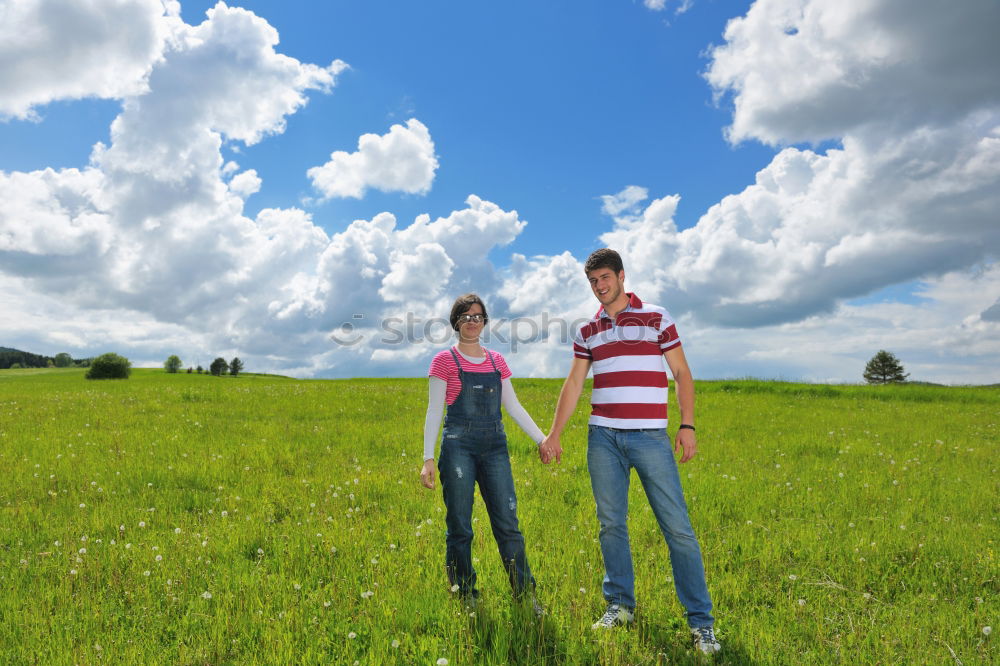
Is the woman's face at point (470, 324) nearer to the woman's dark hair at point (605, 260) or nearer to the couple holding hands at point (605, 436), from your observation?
the couple holding hands at point (605, 436)

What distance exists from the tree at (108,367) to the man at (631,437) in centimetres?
5754

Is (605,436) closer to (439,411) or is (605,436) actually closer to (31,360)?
(439,411)

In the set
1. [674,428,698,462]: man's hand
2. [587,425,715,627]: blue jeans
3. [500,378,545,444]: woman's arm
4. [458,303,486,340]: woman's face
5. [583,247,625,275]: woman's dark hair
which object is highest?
[583,247,625,275]: woman's dark hair

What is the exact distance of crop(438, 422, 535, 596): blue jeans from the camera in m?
4.98

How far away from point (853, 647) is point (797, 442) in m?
9.70

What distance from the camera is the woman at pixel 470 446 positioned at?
197 inches

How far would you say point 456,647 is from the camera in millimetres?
4594

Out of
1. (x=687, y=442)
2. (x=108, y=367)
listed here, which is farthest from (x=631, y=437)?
(x=108, y=367)

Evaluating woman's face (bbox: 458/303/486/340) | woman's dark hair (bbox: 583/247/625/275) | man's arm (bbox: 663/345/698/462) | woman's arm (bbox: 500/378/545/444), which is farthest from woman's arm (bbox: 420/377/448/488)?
man's arm (bbox: 663/345/698/462)

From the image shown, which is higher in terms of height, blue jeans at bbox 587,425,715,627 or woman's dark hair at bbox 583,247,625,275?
woman's dark hair at bbox 583,247,625,275

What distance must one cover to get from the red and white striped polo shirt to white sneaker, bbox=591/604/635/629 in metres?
1.62

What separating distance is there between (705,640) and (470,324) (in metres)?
3.28

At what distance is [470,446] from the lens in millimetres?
4996

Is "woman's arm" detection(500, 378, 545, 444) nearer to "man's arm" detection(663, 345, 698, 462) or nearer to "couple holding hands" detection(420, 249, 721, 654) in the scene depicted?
"couple holding hands" detection(420, 249, 721, 654)
